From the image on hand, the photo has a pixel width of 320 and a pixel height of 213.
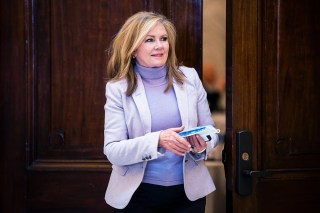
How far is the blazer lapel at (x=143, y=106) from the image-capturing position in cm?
161

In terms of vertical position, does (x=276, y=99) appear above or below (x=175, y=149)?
above

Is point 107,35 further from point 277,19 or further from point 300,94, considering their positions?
point 300,94

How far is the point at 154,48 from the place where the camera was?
5.37 ft

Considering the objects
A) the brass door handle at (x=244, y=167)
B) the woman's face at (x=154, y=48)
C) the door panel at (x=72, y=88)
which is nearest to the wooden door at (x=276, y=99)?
the brass door handle at (x=244, y=167)

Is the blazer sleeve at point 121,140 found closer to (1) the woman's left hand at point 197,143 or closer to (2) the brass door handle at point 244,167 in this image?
(1) the woman's left hand at point 197,143

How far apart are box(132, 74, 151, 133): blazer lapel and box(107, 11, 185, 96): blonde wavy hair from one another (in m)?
0.02

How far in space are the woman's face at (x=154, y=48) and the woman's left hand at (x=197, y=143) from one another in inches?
11.4

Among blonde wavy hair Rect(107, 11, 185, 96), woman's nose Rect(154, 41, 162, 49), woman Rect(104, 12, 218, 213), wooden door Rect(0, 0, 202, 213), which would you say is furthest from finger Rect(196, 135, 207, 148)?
wooden door Rect(0, 0, 202, 213)

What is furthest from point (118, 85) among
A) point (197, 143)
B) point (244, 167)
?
point (244, 167)

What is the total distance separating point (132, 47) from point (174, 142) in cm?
38

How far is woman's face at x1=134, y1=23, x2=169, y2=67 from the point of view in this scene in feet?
5.37

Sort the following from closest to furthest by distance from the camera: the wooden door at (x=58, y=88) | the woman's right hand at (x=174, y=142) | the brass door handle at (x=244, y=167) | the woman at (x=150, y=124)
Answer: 1. the woman's right hand at (x=174, y=142)
2. the woman at (x=150, y=124)
3. the brass door handle at (x=244, y=167)
4. the wooden door at (x=58, y=88)

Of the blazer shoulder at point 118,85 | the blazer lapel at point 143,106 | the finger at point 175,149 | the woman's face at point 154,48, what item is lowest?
the finger at point 175,149

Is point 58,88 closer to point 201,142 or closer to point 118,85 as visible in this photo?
point 118,85
